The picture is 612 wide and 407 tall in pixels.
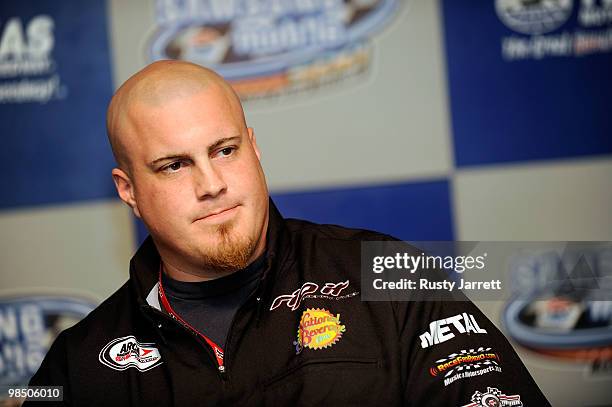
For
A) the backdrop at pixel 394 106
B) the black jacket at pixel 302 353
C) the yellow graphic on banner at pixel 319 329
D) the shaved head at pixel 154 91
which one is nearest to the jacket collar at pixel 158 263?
the black jacket at pixel 302 353

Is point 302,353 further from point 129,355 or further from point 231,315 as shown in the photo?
point 129,355

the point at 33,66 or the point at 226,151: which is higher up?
the point at 33,66

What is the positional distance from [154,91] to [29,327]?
1182 mm

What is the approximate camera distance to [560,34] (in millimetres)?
2312

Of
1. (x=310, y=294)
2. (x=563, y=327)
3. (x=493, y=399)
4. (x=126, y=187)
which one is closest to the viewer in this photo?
(x=493, y=399)

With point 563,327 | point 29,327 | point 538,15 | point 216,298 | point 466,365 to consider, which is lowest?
point 563,327

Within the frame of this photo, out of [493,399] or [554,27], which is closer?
[493,399]

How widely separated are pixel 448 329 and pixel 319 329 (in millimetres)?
251

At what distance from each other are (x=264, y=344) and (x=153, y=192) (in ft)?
1.26

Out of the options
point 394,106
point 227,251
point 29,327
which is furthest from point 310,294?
point 29,327

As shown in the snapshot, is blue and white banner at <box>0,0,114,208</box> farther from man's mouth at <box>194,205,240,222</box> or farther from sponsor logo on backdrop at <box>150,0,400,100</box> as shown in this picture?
man's mouth at <box>194,205,240,222</box>

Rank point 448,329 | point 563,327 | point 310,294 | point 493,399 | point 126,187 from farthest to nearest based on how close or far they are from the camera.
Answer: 1. point 563,327
2. point 126,187
3. point 310,294
4. point 448,329
5. point 493,399

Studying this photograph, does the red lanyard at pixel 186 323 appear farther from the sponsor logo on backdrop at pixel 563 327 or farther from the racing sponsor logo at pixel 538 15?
the racing sponsor logo at pixel 538 15

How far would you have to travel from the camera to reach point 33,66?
7.80 ft
